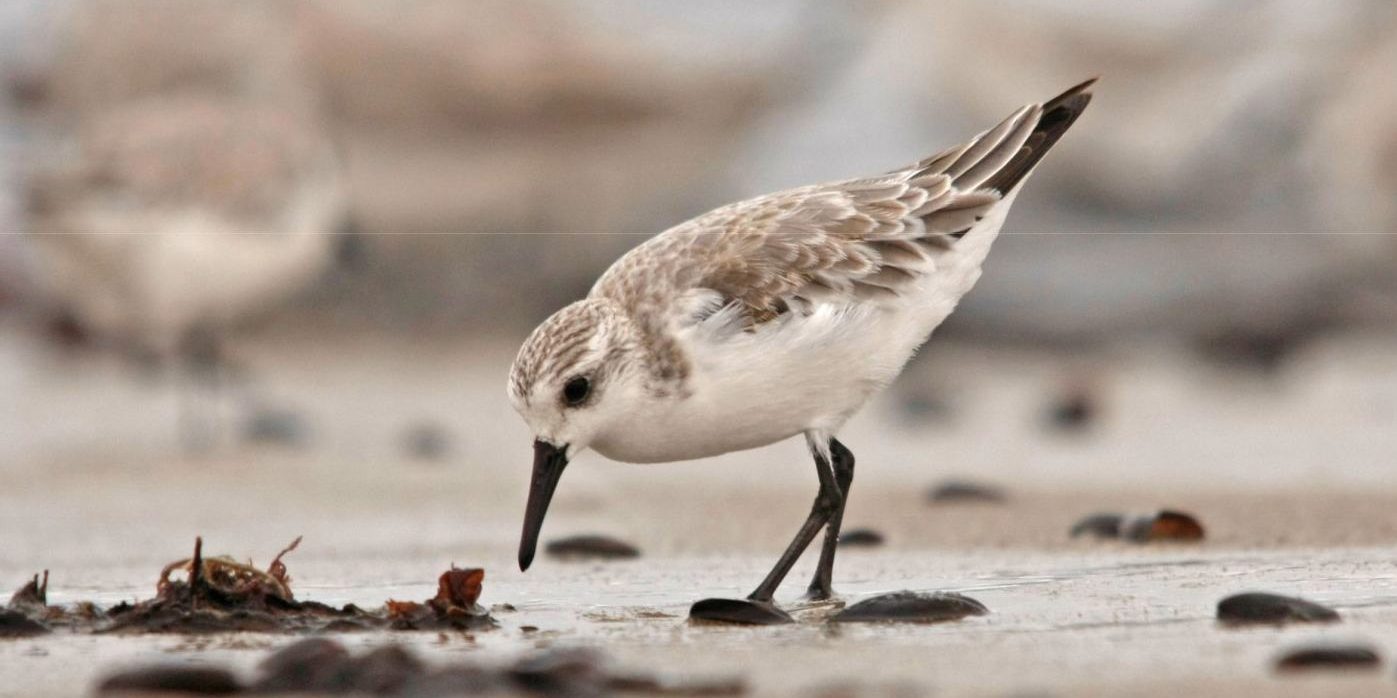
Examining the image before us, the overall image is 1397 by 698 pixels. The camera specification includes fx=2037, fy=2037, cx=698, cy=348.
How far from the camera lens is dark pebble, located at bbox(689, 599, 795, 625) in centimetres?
445

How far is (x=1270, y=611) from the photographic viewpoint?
13.4ft

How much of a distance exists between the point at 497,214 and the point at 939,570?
1067cm

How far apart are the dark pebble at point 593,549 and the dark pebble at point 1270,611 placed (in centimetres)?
224

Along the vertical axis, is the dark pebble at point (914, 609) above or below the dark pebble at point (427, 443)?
below

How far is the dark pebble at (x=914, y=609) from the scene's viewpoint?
14.3ft

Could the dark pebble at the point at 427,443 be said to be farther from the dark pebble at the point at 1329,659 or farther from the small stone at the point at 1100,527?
the dark pebble at the point at 1329,659

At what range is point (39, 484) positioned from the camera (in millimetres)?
8195

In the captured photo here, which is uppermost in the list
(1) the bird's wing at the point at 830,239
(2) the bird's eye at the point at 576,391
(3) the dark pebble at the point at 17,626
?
(1) the bird's wing at the point at 830,239

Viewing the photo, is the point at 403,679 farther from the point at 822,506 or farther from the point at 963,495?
the point at 963,495

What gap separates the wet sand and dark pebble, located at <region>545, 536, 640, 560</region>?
0.08m

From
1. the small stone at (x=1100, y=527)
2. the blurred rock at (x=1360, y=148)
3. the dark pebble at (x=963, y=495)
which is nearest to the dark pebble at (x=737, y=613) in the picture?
the small stone at (x=1100, y=527)

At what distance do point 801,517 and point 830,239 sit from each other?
5.95 ft

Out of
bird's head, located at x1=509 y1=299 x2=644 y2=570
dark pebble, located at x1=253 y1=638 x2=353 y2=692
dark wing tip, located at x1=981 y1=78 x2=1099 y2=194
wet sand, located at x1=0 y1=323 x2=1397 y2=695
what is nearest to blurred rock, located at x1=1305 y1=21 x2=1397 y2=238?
wet sand, located at x1=0 y1=323 x2=1397 y2=695

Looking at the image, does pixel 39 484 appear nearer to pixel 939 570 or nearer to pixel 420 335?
pixel 939 570
